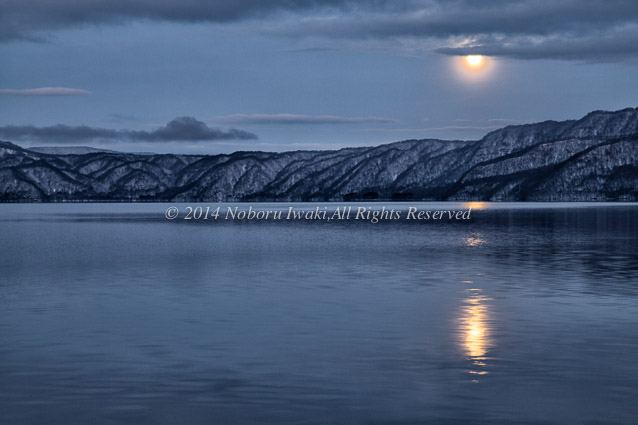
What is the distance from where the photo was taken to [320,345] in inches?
965

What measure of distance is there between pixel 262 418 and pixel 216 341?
30.6 ft

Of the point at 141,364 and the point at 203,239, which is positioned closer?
the point at 141,364

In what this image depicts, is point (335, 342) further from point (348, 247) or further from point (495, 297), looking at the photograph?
point (348, 247)

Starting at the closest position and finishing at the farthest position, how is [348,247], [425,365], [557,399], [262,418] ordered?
[262,418] → [557,399] → [425,365] → [348,247]

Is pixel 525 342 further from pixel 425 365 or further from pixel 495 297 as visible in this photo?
pixel 495 297

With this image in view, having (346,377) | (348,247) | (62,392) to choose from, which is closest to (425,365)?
(346,377)

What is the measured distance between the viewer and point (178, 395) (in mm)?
18047

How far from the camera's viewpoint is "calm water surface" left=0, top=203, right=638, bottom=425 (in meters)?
17.0

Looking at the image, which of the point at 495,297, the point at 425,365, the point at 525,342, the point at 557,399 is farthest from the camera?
the point at 495,297

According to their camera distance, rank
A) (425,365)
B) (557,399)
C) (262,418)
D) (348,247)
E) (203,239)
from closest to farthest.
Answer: (262,418), (557,399), (425,365), (348,247), (203,239)

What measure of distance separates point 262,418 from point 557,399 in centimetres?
656

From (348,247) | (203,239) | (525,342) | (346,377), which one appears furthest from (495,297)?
(203,239)

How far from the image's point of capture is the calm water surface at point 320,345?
1697 centimetres

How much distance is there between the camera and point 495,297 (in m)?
37.1
